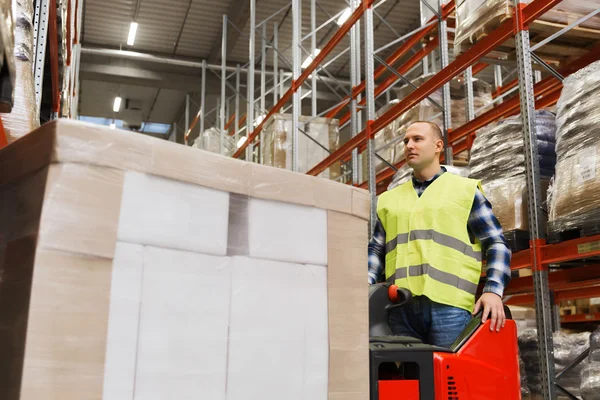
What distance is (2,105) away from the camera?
1.61m

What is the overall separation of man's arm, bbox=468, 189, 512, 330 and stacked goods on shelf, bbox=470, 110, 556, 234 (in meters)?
1.10

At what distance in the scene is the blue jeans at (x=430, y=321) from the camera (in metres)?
3.12

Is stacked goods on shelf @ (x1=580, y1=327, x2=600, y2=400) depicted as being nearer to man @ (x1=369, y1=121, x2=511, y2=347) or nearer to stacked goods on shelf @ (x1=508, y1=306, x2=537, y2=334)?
man @ (x1=369, y1=121, x2=511, y2=347)

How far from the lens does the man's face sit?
365cm

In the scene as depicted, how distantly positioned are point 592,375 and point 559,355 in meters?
1.40

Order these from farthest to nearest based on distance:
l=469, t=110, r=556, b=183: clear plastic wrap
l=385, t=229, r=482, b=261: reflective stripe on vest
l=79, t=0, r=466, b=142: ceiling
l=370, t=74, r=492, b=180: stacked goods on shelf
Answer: l=79, t=0, r=466, b=142: ceiling
l=370, t=74, r=492, b=180: stacked goods on shelf
l=469, t=110, r=556, b=183: clear plastic wrap
l=385, t=229, r=482, b=261: reflective stripe on vest

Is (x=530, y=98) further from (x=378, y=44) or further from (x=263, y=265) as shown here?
(x=378, y=44)

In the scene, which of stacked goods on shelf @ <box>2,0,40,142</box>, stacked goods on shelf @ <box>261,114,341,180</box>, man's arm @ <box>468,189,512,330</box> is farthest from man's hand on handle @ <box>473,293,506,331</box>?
stacked goods on shelf @ <box>261,114,341,180</box>

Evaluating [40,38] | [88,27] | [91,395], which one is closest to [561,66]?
[40,38]

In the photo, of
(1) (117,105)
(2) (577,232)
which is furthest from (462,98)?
(1) (117,105)

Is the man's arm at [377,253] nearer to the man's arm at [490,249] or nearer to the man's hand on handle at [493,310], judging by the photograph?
the man's arm at [490,249]

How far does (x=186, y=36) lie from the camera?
1538cm

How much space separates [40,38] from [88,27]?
41.0 feet

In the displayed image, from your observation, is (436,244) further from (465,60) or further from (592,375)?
(465,60)
